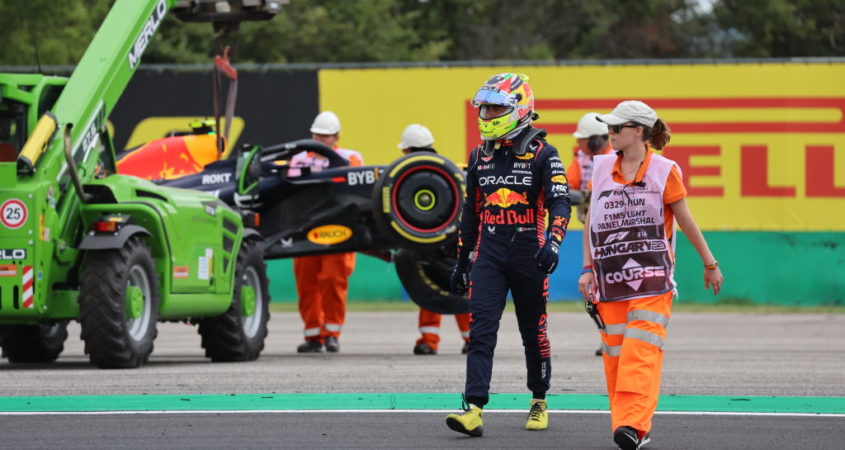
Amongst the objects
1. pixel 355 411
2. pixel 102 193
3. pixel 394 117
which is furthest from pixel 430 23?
pixel 355 411

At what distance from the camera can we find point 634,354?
848 cm

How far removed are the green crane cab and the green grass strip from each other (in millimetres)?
2039

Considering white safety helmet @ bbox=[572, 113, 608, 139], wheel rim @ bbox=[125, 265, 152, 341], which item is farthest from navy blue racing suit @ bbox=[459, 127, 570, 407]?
white safety helmet @ bbox=[572, 113, 608, 139]

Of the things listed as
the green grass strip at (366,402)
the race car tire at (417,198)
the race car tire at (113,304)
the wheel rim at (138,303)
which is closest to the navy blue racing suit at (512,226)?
the green grass strip at (366,402)

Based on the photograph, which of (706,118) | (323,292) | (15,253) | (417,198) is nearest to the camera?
(15,253)

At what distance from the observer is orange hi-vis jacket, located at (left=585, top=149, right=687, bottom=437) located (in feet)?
27.9

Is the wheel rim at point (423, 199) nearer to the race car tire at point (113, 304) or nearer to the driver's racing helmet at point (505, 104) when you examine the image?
the race car tire at point (113, 304)

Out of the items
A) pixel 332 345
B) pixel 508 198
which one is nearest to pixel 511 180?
pixel 508 198

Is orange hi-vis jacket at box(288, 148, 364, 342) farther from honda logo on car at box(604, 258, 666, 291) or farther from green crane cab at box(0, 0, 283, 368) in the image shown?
honda logo on car at box(604, 258, 666, 291)

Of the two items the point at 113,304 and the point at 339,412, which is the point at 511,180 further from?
the point at 113,304

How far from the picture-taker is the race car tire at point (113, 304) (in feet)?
42.2

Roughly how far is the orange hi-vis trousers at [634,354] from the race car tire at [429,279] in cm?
655

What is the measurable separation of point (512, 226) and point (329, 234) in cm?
652

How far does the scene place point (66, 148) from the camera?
A: 512 inches
